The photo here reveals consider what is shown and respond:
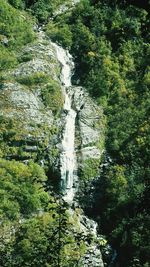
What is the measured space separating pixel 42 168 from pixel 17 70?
16.4m

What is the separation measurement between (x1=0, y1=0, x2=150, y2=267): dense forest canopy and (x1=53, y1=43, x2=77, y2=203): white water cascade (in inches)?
57.5

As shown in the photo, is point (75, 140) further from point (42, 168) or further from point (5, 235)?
point (5, 235)

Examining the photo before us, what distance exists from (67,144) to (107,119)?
8.13 metres

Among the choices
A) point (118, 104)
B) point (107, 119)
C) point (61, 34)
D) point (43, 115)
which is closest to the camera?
point (43, 115)

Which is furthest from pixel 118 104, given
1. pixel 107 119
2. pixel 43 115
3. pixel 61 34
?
pixel 61 34

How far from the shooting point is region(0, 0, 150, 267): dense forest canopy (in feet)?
168

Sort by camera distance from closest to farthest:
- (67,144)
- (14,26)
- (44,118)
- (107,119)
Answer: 1. (67,144)
2. (44,118)
3. (107,119)
4. (14,26)

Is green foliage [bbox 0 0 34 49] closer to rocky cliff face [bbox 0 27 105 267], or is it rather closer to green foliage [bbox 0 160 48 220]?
rocky cliff face [bbox 0 27 105 267]

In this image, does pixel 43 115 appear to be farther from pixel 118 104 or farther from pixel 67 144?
pixel 118 104

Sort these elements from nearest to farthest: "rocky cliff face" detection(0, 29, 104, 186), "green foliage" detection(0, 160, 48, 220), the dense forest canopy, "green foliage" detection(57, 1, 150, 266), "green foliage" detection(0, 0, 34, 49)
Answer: the dense forest canopy < "green foliage" detection(0, 160, 48, 220) < "green foliage" detection(57, 1, 150, 266) < "rocky cliff face" detection(0, 29, 104, 186) < "green foliage" detection(0, 0, 34, 49)

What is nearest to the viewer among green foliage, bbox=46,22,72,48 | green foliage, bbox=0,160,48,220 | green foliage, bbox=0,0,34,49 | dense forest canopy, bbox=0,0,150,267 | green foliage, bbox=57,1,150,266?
dense forest canopy, bbox=0,0,150,267

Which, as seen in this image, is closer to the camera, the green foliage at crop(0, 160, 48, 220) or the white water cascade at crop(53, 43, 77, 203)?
the green foliage at crop(0, 160, 48, 220)

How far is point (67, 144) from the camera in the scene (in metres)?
61.2

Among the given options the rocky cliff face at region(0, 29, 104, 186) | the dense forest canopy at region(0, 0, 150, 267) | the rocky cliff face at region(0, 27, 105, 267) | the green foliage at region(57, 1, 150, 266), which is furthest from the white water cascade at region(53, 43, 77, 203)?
the green foliage at region(57, 1, 150, 266)
